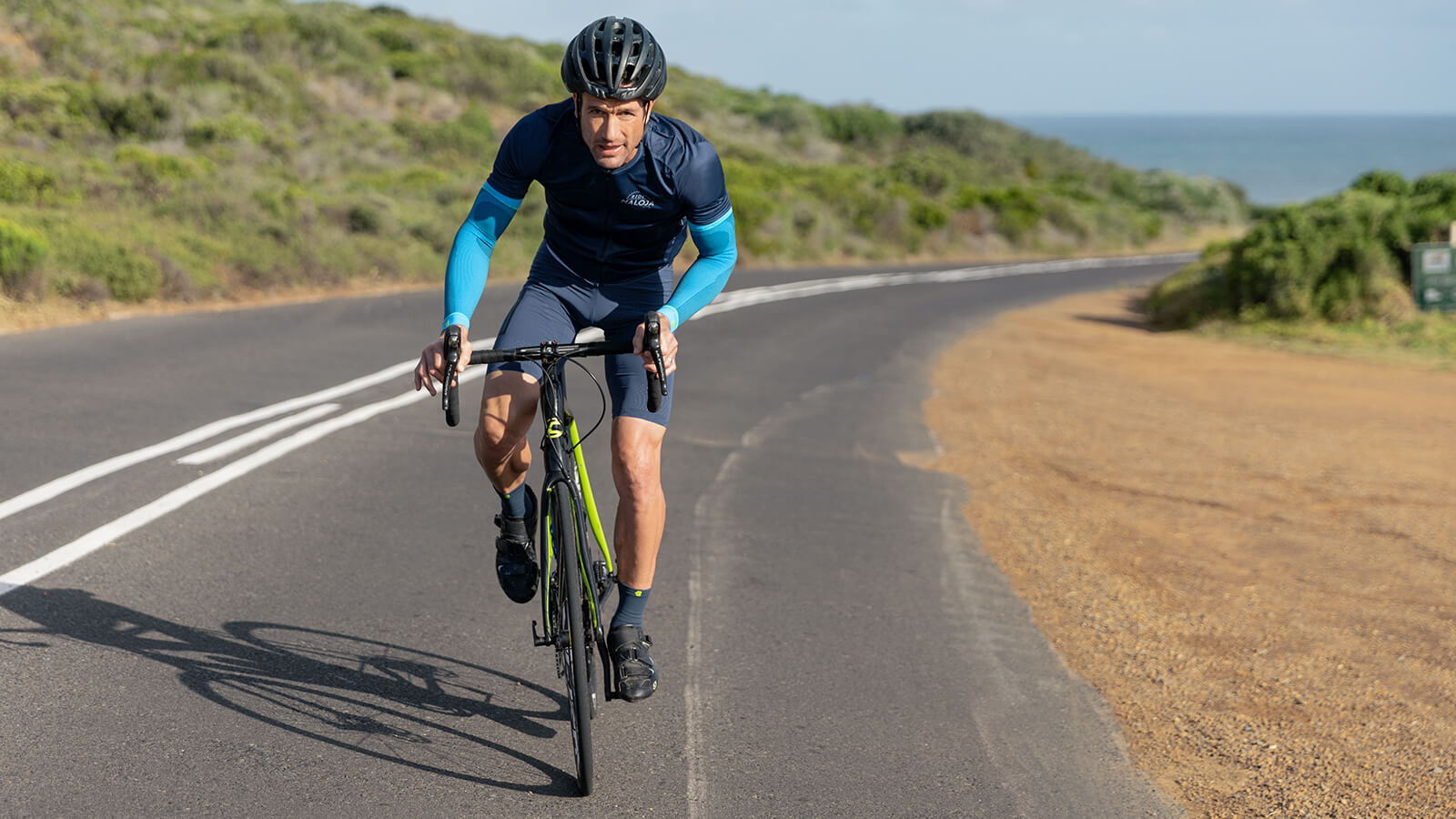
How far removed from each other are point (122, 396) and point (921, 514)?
5723 millimetres

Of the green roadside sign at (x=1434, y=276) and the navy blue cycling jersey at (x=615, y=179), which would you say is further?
the green roadside sign at (x=1434, y=276)

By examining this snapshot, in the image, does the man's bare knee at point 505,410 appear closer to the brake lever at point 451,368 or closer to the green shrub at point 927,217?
the brake lever at point 451,368

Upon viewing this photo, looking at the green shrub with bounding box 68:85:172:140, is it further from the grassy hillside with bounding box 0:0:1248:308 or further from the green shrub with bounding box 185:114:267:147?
the green shrub with bounding box 185:114:267:147

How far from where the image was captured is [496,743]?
4.15 metres

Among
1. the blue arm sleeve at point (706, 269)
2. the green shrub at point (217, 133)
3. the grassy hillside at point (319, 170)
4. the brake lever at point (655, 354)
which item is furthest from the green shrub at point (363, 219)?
the brake lever at point (655, 354)

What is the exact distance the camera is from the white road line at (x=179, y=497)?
547 centimetres

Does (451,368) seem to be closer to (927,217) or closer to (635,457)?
(635,457)

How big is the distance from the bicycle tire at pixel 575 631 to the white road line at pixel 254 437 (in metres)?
4.36

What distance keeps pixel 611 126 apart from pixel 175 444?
16.9 feet

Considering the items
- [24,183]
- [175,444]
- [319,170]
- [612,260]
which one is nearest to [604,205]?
[612,260]

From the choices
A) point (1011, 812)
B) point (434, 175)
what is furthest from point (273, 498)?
point (434, 175)

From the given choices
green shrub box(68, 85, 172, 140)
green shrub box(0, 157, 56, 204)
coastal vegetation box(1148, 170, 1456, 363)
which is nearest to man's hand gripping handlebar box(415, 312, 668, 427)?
green shrub box(0, 157, 56, 204)

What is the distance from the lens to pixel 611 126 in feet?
13.0

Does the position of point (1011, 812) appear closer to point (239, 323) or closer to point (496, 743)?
point (496, 743)
